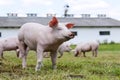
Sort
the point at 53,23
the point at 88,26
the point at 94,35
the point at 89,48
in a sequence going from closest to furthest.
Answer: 1. the point at 53,23
2. the point at 89,48
3. the point at 88,26
4. the point at 94,35

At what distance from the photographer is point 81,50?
78.4ft

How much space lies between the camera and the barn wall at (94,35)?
56531 mm

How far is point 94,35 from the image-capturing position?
57.5 m

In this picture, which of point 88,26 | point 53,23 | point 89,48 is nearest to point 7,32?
point 88,26

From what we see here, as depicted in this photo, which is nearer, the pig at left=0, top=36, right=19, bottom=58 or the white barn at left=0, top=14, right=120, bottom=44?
the pig at left=0, top=36, right=19, bottom=58

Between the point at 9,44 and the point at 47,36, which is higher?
the point at 47,36

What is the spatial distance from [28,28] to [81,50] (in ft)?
45.3

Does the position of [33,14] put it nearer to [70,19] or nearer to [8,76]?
[70,19]

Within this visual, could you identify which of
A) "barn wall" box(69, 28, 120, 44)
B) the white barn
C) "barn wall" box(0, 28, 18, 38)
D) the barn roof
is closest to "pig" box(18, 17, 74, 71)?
"barn wall" box(0, 28, 18, 38)

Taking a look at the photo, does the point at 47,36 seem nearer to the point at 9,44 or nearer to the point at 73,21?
the point at 9,44

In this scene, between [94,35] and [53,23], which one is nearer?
[53,23]

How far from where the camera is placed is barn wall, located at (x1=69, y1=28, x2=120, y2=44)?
56531 mm

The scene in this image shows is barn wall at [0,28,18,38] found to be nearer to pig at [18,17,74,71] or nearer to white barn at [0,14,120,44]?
white barn at [0,14,120,44]

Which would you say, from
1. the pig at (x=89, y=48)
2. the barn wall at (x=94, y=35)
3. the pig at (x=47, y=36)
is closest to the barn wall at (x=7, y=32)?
the barn wall at (x=94, y=35)
